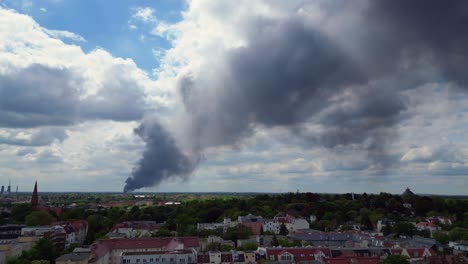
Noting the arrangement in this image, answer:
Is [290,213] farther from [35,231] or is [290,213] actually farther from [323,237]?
→ [35,231]

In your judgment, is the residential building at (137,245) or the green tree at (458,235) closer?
the residential building at (137,245)

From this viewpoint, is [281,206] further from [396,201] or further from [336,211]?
[396,201]

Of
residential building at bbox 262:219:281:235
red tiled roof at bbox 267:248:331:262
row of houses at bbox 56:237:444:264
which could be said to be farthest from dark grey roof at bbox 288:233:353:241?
residential building at bbox 262:219:281:235

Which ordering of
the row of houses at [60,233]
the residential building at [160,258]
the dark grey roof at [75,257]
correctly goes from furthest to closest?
the row of houses at [60,233] → the residential building at [160,258] → the dark grey roof at [75,257]

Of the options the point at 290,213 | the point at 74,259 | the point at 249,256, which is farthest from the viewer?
the point at 290,213

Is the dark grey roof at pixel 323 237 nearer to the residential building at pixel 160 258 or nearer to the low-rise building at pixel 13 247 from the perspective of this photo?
the residential building at pixel 160 258

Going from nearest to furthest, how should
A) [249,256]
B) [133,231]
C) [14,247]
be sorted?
[249,256], [14,247], [133,231]

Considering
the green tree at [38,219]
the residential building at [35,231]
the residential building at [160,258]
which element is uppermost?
the green tree at [38,219]

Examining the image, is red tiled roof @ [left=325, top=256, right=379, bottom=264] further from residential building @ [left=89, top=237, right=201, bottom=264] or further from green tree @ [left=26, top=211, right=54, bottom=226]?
green tree @ [left=26, top=211, right=54, bottom=226]

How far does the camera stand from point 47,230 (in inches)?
3986

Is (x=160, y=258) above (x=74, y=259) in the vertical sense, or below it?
below

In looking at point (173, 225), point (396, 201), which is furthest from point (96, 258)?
point (396, 201)

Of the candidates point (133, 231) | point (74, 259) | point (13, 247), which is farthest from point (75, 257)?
point (133, 231)

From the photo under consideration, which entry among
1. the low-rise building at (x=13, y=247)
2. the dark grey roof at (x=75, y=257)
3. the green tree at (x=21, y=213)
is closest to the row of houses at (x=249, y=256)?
the dark grey roof at (x=75, y=257)
